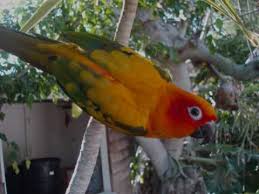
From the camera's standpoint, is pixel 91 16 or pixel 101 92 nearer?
pixel 101 92

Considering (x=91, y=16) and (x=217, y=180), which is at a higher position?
(x=91, y=16)

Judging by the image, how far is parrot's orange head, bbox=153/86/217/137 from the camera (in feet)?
2.94

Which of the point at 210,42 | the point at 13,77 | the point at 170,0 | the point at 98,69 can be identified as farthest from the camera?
the point at 13,77

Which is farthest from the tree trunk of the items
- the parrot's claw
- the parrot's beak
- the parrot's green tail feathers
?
the parrot's green tail feathers

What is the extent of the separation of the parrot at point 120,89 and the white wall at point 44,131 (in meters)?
3.41

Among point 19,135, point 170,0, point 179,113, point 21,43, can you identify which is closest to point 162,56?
point 170,0

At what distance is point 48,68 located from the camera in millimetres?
805

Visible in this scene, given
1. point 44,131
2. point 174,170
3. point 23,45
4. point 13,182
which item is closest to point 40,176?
point 13,182

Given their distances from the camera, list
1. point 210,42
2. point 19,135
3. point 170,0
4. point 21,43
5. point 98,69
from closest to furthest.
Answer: point 21,43 → point 98,69 → point 170,0 → point 210,42 → point 19,135

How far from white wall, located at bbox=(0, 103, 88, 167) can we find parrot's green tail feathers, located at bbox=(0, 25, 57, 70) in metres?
3.50

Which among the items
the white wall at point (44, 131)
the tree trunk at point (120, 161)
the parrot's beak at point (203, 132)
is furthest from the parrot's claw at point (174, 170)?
the white wall at point (44, 131)

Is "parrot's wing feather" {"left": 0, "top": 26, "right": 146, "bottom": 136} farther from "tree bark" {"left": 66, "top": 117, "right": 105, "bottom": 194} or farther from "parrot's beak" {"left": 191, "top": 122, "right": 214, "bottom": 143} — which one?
"tree bark" {"left": 66, "top": 117, "right": 105, "bottom": 194}

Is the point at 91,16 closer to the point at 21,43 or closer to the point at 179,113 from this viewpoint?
the point at 179,113

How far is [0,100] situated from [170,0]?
111 cm
